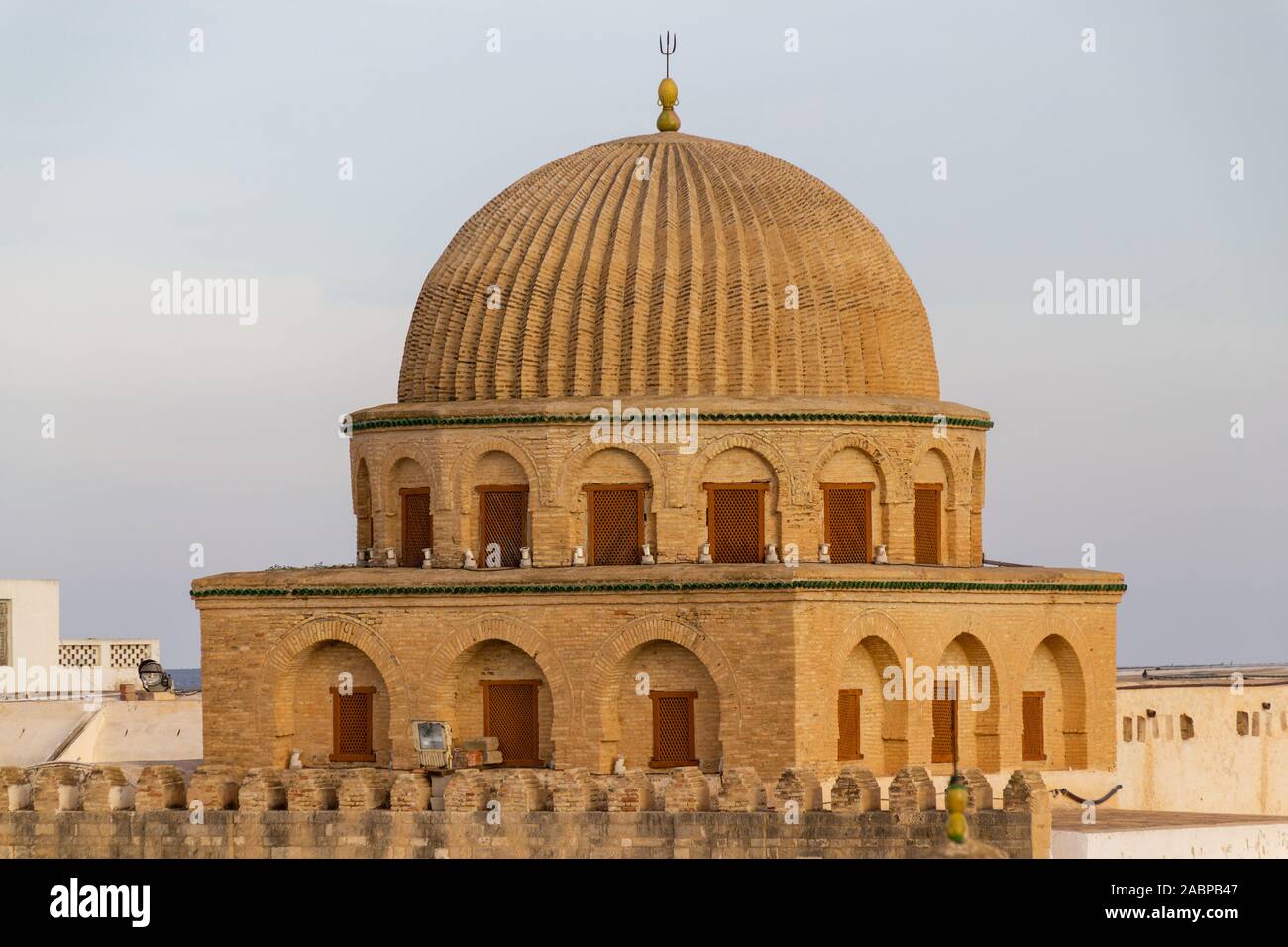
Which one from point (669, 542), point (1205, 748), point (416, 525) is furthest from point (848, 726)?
point (1205, 748)

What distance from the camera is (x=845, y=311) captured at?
49031 mm

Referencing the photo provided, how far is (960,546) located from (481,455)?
7.32 m

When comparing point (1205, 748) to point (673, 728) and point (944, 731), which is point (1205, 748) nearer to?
point (944, 731)

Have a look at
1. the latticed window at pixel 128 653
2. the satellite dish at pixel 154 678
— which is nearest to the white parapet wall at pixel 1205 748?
the satellite dish at pixel 154 678

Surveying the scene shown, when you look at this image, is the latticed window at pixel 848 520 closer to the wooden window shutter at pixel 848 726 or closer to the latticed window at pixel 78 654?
the wooden window shutter at pixel 848 726

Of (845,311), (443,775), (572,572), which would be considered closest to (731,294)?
(845,311)

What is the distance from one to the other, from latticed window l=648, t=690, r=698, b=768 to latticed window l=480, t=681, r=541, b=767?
5.74ft

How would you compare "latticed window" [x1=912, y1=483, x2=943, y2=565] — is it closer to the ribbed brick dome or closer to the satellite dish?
the ribbed brick dome

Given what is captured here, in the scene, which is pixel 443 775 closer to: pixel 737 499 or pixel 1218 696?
pixel 737 499

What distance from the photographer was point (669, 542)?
47.6m

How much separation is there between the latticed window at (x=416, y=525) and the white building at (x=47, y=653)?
48.1ft

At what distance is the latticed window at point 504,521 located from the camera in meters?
48.4
